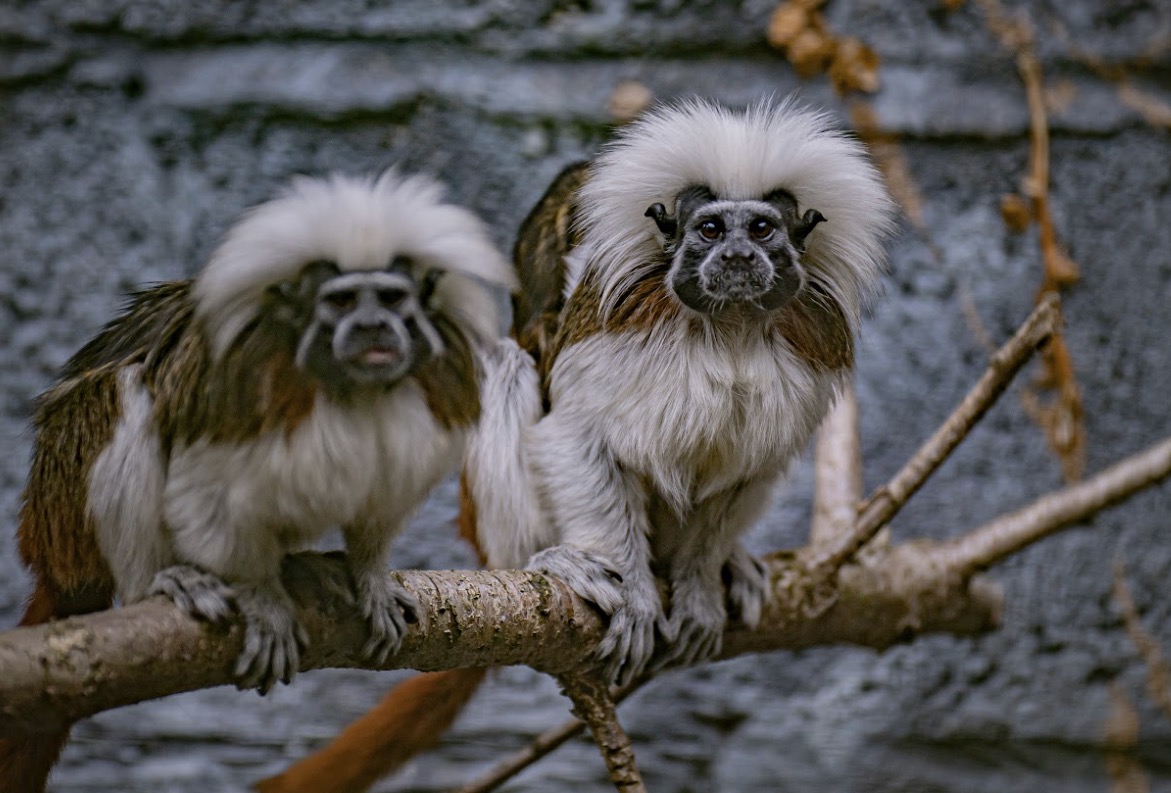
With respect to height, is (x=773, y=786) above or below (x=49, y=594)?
below

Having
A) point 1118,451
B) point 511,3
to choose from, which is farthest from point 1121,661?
point 511,3

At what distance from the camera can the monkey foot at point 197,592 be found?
85.6 inches

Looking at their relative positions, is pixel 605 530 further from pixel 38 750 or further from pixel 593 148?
pixel 593 148

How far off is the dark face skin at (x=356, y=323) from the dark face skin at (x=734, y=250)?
81 cm

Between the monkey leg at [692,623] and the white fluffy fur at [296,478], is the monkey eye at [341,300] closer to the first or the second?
the white fluffy fur at [296,478]

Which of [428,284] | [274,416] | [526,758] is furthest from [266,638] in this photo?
[526,758]

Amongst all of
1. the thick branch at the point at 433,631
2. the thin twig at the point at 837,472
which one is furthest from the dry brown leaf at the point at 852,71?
the thick branch at the point at 433,631

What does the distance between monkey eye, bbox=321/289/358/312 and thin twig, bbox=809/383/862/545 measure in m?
1.91

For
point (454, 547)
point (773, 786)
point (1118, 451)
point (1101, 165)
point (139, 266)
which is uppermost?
point (1101, 165)

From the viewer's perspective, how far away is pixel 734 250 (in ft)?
8.82

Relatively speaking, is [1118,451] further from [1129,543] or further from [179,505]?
Result: [179,505]

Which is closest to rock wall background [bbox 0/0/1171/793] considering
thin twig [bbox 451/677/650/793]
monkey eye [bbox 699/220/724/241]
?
thin twig [bbox 451/677/650/793]

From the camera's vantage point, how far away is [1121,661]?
4316 mm

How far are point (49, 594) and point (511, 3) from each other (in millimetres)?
2624
